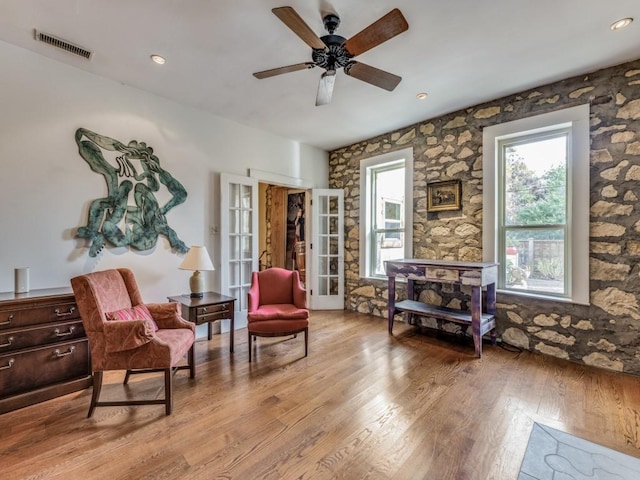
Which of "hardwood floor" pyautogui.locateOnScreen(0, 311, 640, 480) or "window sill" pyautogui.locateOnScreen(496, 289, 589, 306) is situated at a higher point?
"window sill" pyautogui.locateOnScreen(496, 289, 589, 306)

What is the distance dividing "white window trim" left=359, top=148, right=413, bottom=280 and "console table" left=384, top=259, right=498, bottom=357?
0.64m

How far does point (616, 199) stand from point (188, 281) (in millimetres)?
4462

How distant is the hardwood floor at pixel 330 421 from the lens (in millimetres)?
1586

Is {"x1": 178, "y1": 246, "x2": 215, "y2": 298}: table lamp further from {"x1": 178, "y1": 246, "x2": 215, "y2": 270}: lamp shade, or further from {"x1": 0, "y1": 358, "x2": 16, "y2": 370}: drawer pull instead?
{"x1": 0, "y1": 358, "x2": 16, "y2": 370}: drawer pull

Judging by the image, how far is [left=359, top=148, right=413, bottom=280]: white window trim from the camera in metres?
4.14

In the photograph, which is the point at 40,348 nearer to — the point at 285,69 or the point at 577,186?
the point at 285,69

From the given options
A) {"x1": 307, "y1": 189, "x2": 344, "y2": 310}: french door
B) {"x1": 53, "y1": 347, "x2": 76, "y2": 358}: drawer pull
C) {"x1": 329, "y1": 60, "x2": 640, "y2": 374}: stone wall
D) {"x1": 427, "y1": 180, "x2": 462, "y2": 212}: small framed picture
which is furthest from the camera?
{"x1": 307, "y1": 189, "x2": 344, "y2": 310}: french door

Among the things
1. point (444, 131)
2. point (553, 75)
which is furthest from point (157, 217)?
point (553, 75)

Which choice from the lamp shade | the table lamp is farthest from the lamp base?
the lamp shade

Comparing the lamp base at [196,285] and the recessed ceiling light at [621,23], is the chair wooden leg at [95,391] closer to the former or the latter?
the lamp base at [196,285]

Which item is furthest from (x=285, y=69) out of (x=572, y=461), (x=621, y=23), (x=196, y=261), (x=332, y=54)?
(x=572, y=461)

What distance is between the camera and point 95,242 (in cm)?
281

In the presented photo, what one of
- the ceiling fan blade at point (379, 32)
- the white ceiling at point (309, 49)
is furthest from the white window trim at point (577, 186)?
the ceiling fan blade at point (379, 32)

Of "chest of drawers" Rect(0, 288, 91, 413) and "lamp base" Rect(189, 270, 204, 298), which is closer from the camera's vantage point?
"chest of drawers" Rect(0, 288, 91, 413)
